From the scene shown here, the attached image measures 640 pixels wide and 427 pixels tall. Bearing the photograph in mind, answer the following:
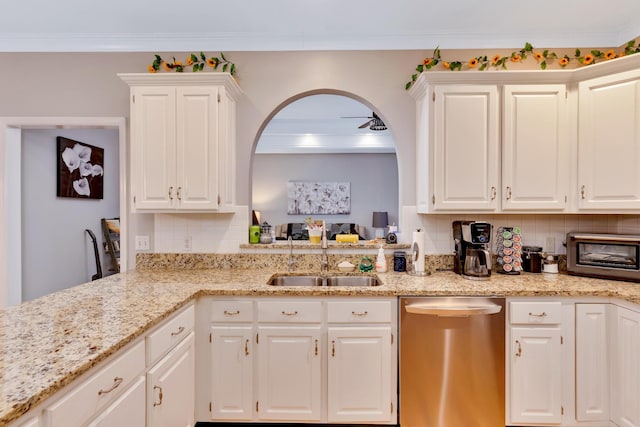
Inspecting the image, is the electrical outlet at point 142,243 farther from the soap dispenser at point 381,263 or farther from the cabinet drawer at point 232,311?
the soap dispenser at point 381,263

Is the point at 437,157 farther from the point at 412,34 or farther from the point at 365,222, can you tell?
the point at 365,222

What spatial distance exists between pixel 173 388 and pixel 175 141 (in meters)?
1.51

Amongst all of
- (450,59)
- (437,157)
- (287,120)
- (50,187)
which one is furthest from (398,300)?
(287,120)

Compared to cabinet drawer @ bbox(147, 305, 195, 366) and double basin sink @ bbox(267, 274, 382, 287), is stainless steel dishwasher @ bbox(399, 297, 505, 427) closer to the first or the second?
double basin sink @ bbox(267, 274, 382, 287)

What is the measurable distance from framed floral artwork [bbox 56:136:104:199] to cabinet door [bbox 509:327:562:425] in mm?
4229

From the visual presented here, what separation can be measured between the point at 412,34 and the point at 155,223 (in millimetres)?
2421

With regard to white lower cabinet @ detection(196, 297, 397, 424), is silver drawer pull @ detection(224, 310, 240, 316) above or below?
above

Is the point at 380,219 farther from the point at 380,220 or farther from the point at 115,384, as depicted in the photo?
the point at 115,384

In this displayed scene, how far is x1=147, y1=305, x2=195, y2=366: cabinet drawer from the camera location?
1.53 m

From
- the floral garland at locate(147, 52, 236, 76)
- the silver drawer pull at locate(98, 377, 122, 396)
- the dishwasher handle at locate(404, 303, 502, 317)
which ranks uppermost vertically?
the floral garland at locate(147, 52, 236, 76)

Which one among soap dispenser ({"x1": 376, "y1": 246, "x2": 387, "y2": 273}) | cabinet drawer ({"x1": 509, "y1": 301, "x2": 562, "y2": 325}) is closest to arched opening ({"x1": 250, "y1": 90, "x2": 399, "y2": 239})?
soap dispenser ({"x1": 376, "y1": 246, "x2": 387, "y2": 273})

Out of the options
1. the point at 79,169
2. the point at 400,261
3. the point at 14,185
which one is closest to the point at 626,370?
the point at 400,261

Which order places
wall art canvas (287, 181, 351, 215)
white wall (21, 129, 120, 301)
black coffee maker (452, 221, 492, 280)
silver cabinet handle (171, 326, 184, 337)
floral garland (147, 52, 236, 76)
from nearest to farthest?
silver cabinet handle (171, 326, 184, 337)
black coffee maker (452, 221, 492, 280)
floral garland (147, 52, 236, 76)
white wall (21, 129, 120, 301)
wall art canvas (287, 181, 351, 215)

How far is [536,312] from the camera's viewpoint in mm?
2064
